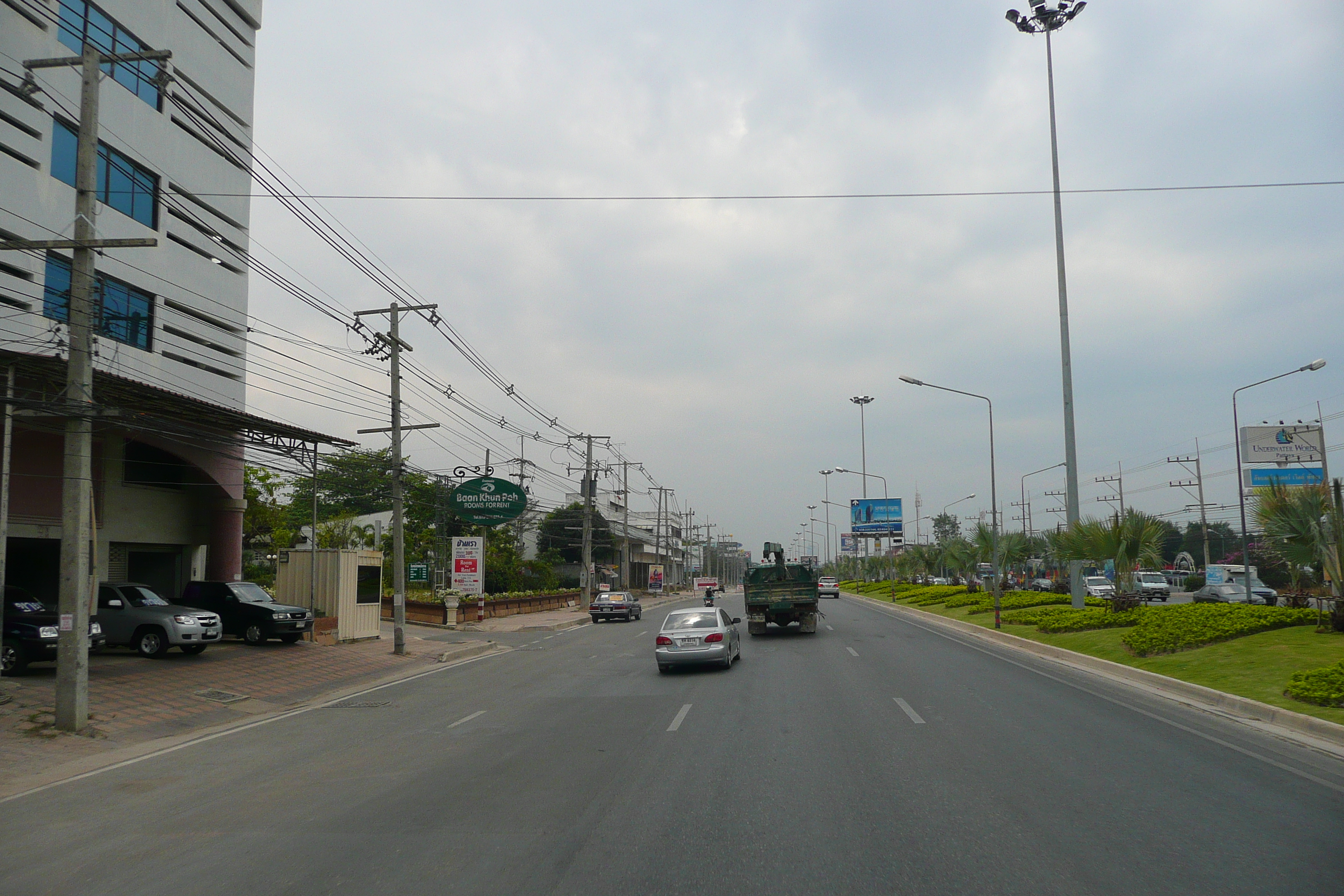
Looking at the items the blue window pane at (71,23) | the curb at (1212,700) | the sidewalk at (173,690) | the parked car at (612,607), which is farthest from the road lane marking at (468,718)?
the parked car at (612,607)

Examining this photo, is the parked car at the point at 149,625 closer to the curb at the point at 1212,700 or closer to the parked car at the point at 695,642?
the parked car at the point at 695,642

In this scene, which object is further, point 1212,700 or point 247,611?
point 247,611

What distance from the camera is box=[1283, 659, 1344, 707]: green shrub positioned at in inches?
482

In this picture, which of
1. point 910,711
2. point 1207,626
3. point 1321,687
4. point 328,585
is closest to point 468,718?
point 910,711

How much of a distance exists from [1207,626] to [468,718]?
15.7m

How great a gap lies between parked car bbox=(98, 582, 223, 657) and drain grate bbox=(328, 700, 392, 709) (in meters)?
5.94

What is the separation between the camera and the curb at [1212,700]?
36.3ft

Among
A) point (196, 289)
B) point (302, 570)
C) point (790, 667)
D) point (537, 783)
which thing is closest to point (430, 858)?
point (537, 783)

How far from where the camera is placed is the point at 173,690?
671 inches

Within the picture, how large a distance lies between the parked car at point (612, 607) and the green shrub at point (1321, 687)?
3284cm

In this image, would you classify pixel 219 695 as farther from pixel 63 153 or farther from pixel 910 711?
pixel 63 153

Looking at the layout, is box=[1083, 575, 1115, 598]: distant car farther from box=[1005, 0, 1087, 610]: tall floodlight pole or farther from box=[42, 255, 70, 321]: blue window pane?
box=[42, 255, 70, 321]: blue window pane

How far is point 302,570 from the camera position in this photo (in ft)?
91.1

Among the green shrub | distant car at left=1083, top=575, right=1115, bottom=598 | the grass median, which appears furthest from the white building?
distant car at left=1083, top=575, right=1115, bottom=598
